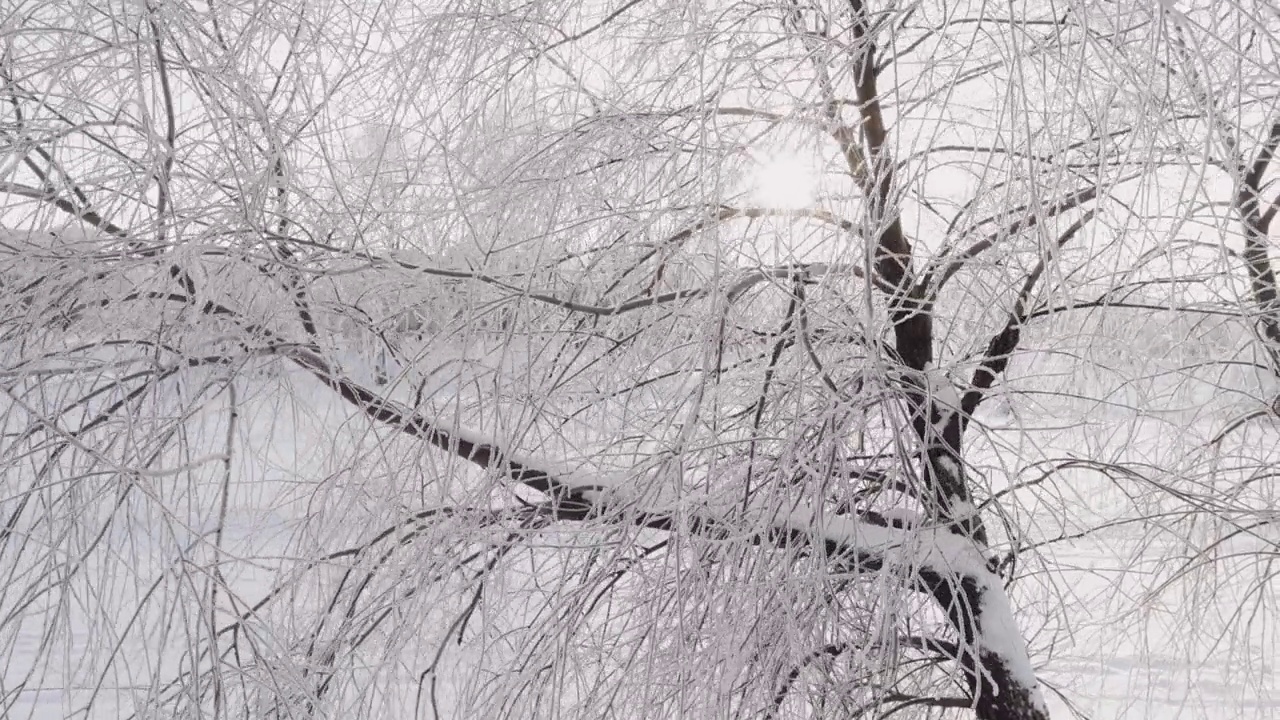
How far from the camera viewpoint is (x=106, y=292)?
6.66 ft

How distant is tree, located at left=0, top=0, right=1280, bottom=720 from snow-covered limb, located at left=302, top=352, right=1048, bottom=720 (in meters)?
0.01

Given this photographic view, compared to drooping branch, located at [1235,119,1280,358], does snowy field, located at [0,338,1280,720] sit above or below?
below

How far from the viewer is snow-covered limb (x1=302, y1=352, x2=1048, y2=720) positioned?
6.13 feet

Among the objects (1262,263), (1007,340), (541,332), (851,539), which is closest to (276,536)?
(541,332)

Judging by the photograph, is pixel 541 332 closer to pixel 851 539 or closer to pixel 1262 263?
pixel 851 539

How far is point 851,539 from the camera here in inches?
76.9

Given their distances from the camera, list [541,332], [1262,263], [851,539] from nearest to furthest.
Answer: [851,539]
[541,332]
[1262,263]

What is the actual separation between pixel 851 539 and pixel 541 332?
796mm

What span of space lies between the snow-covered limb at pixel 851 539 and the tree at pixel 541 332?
→ 13 millimetres

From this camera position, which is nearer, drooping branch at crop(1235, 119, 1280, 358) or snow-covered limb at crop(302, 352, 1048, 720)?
snow-covered limb at crop(302, 352, 1048, 720)

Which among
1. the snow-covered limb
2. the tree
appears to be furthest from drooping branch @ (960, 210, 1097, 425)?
the snow-covered limb

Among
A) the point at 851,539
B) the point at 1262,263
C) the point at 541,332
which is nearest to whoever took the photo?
the point at 851,539

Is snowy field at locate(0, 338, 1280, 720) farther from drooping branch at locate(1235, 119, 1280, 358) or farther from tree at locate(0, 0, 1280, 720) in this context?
drooping branch at locate(1235, 119, 1280, 358)

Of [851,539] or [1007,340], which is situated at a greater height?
[1007,340]
